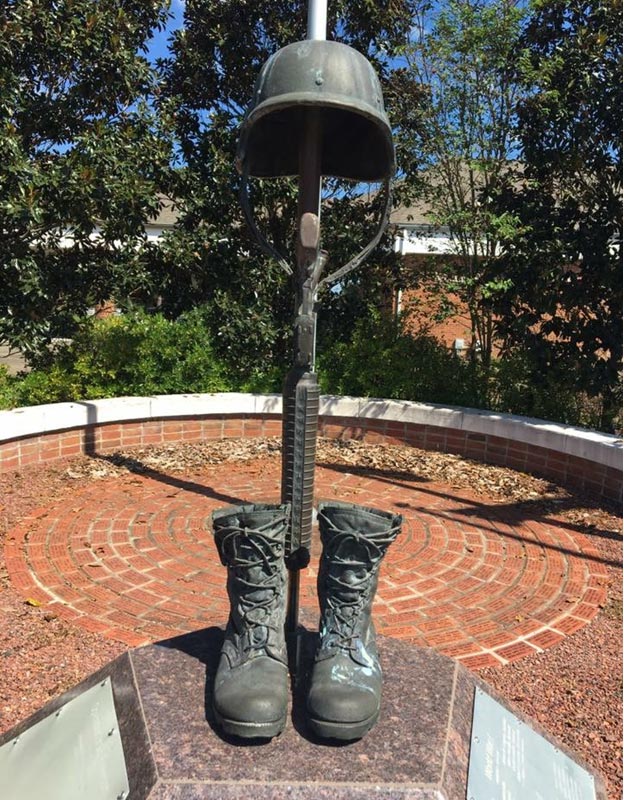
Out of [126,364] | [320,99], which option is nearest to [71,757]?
[320,99]

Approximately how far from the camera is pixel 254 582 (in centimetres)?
208

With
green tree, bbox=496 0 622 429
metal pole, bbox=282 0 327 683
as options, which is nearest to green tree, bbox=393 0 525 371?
green tree, bbox=496 0 622 429

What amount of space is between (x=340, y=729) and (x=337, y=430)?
228 inches

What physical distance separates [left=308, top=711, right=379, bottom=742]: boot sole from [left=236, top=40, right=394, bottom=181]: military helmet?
2086 millimetres

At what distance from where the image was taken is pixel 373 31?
8281 mm

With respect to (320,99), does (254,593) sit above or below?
below

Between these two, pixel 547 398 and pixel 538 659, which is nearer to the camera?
pixel 538 659

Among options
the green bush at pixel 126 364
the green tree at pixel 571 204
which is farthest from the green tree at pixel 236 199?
the green tree at pixel 571 204

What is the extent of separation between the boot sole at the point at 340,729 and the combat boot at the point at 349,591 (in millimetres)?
103

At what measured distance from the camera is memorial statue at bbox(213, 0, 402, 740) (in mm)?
1885

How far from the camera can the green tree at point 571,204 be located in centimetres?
643

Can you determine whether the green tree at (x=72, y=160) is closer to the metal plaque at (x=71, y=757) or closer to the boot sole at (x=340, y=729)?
the metal plaque at (x=71, y=757)

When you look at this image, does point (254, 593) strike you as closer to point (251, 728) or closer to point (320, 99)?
point (251, 728)

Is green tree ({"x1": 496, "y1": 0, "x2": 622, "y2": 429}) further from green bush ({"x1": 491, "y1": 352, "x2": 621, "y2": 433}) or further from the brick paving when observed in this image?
the brick paving
